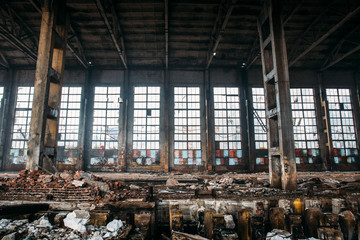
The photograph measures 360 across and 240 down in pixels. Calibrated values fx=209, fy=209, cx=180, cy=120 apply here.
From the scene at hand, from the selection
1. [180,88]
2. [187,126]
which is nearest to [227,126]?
[187,126]

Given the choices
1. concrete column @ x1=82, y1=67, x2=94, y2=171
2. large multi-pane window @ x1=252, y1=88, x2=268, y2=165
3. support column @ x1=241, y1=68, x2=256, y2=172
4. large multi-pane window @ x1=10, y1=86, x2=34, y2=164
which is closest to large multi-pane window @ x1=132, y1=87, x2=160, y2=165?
concrete column @ x1=82, y1=67, x2=94, y2=171

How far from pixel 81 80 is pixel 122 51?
13.6 feet

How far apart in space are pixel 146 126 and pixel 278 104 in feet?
31.1

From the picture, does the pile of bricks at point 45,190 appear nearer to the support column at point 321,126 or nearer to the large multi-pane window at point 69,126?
the large multi-pane window at point 69,126

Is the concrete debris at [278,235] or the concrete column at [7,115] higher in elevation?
the concrete column at [7,115]

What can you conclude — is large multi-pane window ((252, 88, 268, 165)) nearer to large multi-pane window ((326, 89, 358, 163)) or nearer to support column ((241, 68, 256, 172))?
support column ((241, 68, 256, 172))

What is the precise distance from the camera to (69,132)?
1448cm

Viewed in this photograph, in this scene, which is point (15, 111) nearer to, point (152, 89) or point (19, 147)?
point (19, 147)

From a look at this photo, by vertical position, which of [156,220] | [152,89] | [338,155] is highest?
[152,89]

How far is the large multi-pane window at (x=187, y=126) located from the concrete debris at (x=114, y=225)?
9924 mm

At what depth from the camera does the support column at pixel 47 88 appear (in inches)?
291

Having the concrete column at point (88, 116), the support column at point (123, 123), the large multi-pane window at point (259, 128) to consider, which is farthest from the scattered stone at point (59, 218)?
the large multi-pane window at point (259, 128)

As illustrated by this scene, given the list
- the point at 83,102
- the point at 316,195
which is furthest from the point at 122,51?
the point at 316,195

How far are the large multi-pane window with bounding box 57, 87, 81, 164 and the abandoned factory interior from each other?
2.8 inches
